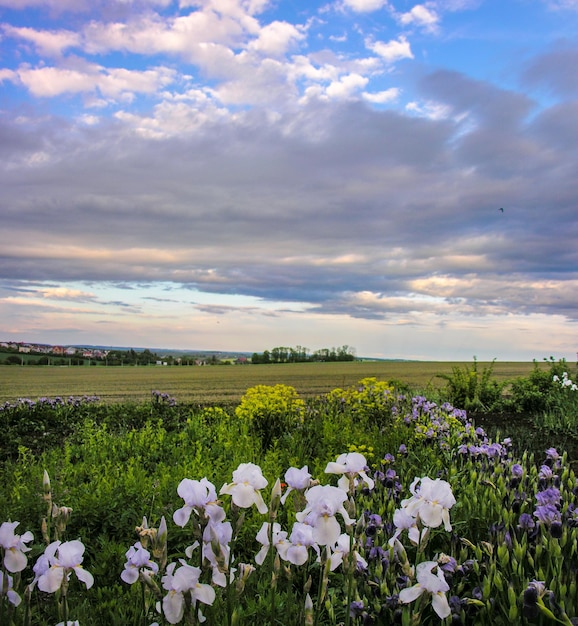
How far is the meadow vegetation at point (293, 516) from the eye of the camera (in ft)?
7.64

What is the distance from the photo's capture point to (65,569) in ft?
7.61

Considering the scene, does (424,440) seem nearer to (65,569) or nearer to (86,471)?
(86,471)

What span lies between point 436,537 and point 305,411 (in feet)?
18.4

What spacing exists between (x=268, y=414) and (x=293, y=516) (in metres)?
4.72

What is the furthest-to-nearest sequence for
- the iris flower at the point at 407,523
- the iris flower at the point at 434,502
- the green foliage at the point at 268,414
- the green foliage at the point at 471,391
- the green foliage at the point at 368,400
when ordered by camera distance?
the green foliage at the point at 471,391
the green foliage at the point at 368,400
the green foliage at the point at 268,414
the iris flower at the point at 407,523
the iris flower at the point at 434,502

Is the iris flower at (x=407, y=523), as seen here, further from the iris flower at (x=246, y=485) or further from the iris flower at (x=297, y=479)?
the iris flower at (x=246, y=485)

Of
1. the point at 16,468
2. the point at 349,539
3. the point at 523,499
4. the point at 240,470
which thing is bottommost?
the point at 16,468

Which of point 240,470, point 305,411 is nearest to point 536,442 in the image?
point 305,411

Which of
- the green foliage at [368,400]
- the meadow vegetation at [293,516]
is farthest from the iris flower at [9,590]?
the green foliage at [368,400]

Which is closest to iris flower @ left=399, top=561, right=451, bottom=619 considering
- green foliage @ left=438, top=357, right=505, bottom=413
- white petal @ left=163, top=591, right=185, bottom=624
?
white petal @ left=163, top=591, right=185, bottom=624

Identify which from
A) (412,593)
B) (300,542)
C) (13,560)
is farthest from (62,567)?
(412,593)

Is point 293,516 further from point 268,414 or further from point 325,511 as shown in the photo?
point 268,414

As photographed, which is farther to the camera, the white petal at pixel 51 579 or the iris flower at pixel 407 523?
the iris flower at pixel 407 523

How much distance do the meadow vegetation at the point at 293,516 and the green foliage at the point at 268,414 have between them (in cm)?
3
